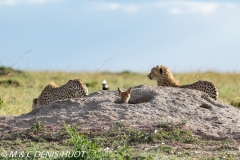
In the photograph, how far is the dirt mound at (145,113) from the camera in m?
6.39

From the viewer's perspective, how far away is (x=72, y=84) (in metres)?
8.88

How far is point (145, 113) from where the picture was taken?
21.8 feet

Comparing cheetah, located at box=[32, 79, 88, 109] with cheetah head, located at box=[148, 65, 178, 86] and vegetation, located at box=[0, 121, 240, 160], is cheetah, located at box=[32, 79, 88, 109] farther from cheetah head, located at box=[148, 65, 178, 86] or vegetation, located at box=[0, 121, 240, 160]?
vegetation, located at box=[0, 121, 240, 160]

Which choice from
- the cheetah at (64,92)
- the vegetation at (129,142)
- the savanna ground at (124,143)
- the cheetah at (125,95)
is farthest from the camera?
the cheetah at (64,92)

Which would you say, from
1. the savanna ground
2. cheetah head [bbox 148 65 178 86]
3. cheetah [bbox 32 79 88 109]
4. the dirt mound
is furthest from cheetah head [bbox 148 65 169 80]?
the savanna ground

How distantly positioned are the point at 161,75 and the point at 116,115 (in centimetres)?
278

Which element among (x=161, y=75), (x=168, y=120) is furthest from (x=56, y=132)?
(x=161, y=75)

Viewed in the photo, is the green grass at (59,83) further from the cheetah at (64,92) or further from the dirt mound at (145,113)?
the dirt mound at (145,113)

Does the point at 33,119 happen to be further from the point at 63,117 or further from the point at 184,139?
the point at 184,139

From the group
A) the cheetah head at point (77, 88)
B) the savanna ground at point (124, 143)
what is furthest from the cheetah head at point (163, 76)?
the savanna ground at point (124, 143)

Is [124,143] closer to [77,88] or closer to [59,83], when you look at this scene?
[77,88]

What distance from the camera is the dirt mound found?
639 centimetres

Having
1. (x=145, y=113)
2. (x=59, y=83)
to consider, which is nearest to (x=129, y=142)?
(x=145, y=113)

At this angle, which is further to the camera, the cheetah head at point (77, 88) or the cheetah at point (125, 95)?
the cheetah head at point (77, 88)
